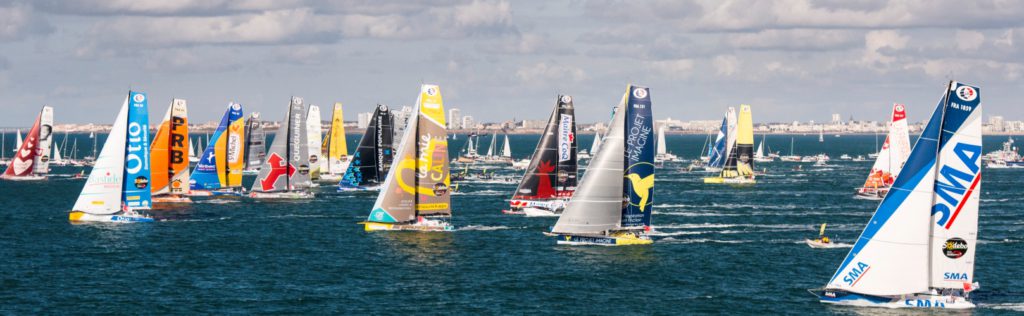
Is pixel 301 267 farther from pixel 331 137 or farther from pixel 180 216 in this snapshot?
pixel 331 137

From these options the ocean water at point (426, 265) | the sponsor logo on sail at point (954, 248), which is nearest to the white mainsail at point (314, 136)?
the ocean water at point (426, 265)

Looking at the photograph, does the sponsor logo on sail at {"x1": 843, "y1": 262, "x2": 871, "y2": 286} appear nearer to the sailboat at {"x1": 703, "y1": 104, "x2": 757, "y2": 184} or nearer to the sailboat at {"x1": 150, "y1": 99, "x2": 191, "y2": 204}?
the sailboat at {"x1": 150, "y1": 99, "x2": 191, "y2": 204}

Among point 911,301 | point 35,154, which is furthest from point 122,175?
point 35,154

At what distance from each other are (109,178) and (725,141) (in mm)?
101969

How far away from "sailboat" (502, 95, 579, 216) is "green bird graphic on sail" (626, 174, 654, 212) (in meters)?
23.3

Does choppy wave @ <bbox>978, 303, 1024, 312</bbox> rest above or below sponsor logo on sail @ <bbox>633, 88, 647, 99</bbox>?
below

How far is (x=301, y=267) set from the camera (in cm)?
6794

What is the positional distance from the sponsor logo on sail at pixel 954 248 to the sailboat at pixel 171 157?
7592cm

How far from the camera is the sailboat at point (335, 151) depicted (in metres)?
155

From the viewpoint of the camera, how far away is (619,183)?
235 feet

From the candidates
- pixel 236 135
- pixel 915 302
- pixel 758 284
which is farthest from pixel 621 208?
pixel 236 135

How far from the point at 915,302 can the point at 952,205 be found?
4502mm

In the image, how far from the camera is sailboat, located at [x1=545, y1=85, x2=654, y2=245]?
71188mm

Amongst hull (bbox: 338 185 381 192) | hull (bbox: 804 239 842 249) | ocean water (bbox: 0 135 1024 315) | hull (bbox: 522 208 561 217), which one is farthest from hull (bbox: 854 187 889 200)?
hull (bbox: 338 185 381 192)
